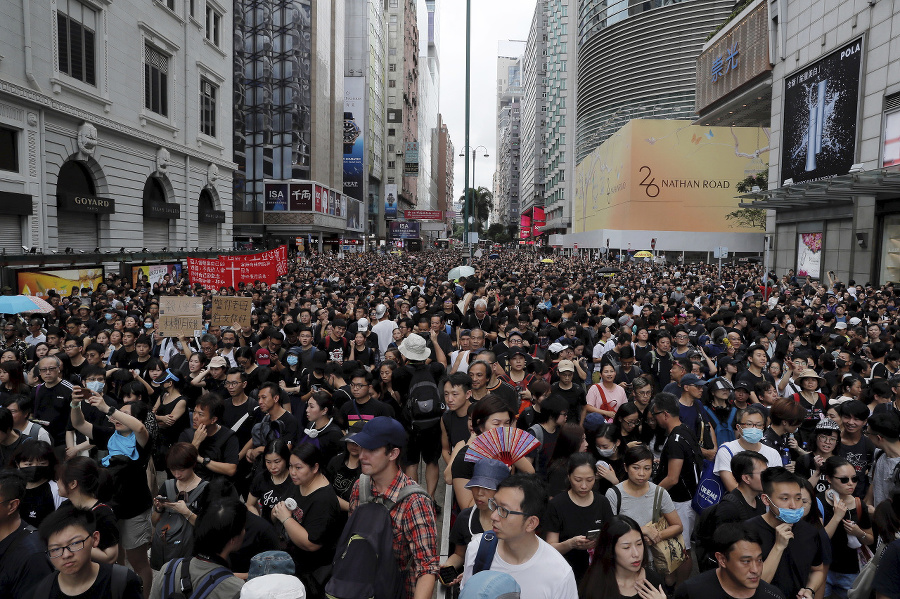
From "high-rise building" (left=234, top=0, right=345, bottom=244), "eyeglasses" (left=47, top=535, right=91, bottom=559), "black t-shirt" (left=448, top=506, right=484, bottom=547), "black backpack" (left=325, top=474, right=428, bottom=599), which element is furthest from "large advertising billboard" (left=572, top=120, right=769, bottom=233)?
"eyeglasses" (left=47, top=535, right=91, bottom=559)

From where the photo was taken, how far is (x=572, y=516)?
3.87 metres

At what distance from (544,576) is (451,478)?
1813 mm

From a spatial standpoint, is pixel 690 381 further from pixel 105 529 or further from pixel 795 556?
pixel 105 529

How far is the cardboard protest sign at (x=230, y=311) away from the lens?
1013cm

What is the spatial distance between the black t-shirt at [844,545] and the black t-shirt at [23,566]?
4.81 m

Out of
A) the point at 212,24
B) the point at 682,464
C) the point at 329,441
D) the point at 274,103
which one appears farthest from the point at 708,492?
the point at 274,103

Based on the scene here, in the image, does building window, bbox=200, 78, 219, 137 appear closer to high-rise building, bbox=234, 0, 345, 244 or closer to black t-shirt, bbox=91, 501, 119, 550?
high-rise building, bbox=234, 0, 345, 244

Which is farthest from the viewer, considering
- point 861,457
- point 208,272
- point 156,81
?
point 156,81

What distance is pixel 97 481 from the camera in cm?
392

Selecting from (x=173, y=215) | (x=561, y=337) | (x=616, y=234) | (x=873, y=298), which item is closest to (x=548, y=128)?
(x=616, y=234)

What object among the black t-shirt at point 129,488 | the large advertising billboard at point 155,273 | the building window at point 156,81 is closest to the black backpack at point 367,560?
the black t-shirt at point 129,488

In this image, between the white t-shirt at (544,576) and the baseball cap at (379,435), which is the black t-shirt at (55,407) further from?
the white t-shirt at (544,576)

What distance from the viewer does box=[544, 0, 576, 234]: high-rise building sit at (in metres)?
99.8

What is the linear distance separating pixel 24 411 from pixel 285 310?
292 inches
